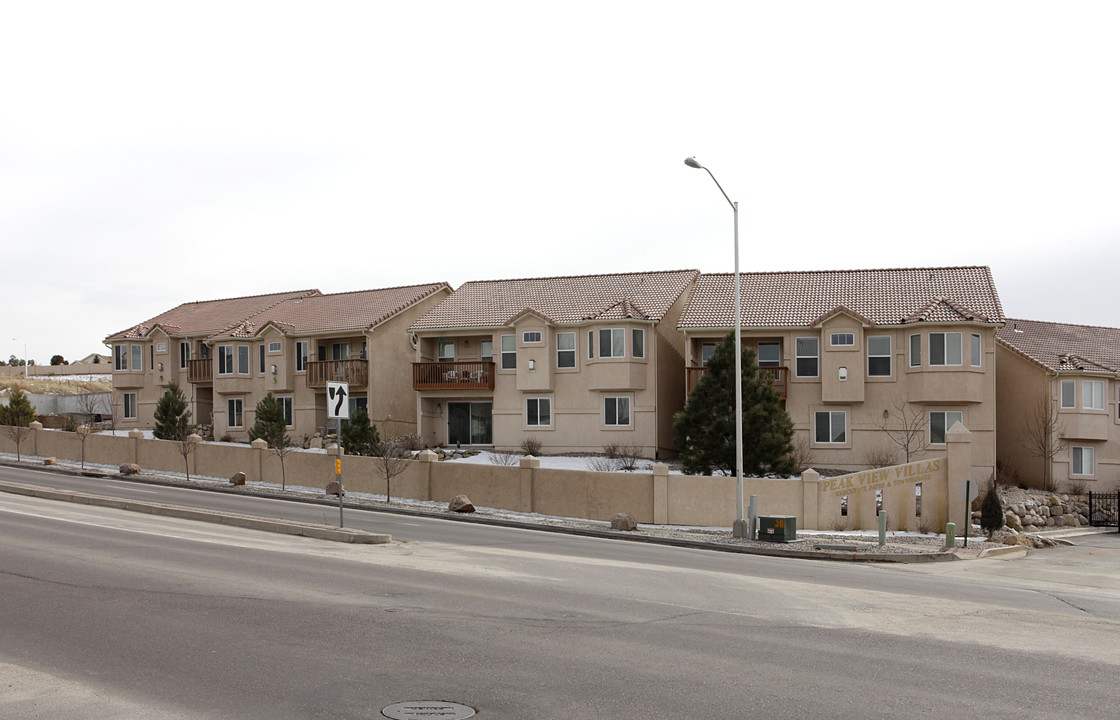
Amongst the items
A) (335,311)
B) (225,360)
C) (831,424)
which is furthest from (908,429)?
(225,360)

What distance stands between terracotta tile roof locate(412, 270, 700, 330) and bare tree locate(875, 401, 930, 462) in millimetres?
10458

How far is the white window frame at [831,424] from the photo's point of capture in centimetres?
4050

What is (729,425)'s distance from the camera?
33250mm

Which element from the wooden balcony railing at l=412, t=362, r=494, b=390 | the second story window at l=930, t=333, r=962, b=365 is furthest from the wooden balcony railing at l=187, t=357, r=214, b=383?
the second story window at l=930, t=333, r=962, b=365

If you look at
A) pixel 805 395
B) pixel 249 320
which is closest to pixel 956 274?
pixel 805 395

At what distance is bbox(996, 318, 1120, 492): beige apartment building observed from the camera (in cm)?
4228

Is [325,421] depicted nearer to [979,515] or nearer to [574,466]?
[574,466]

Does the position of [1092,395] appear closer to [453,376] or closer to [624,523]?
[624,523]

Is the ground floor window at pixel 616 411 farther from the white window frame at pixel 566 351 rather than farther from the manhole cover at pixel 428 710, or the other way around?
the manhole cover at pixel 428 710

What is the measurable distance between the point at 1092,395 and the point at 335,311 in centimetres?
3675

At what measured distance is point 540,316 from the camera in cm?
4381

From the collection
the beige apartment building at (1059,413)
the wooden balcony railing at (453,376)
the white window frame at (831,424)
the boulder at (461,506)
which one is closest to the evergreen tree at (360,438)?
the wooden balcony railing at (453,376)

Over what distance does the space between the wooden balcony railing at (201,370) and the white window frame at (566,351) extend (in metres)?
22.2

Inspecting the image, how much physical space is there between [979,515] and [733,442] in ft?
30.3
